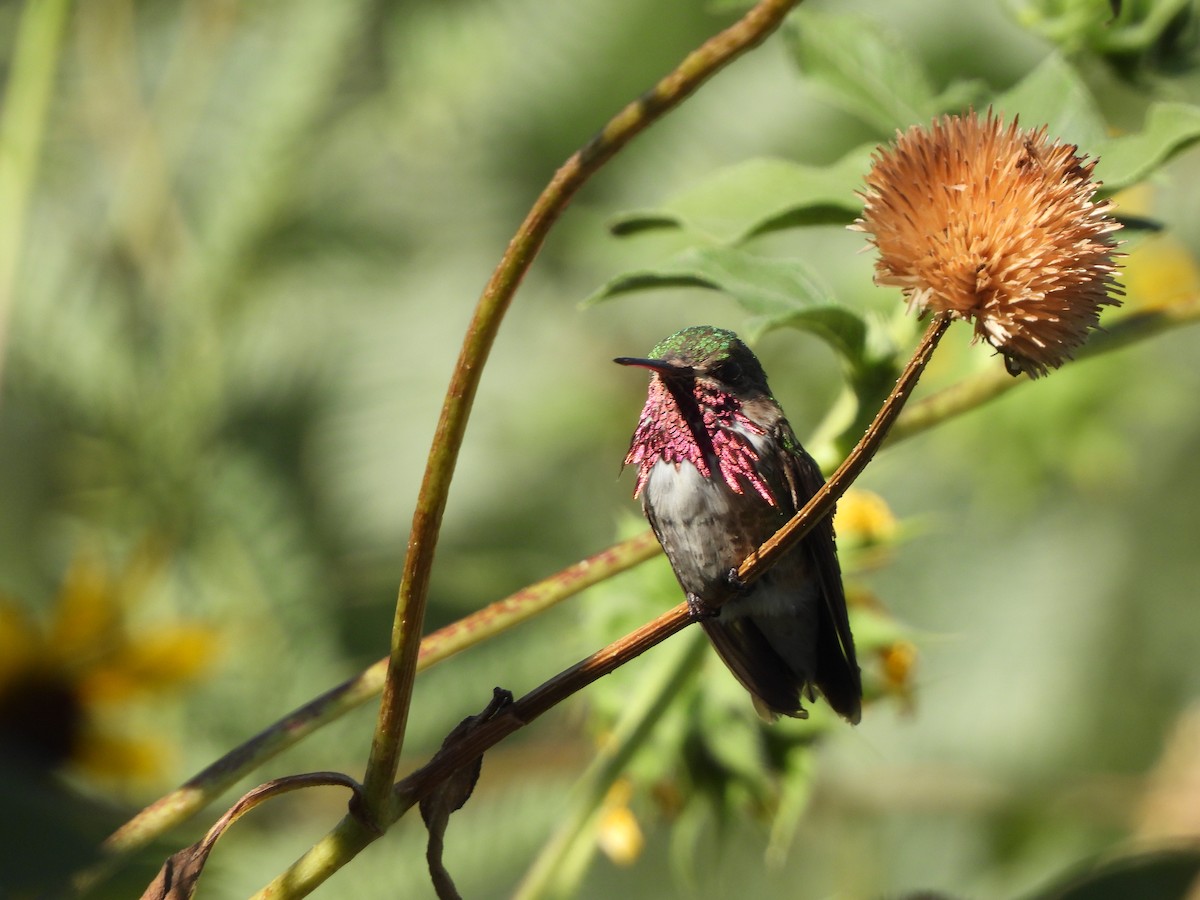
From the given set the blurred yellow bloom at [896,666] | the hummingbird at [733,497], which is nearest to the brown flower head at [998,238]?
the hummingbird at [733,497]

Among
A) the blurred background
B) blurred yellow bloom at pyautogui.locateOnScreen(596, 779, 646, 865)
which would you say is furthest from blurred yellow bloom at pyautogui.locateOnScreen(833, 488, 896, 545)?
blurred yellow bloom at pyautogui.locateOnScreen(596, 779, 646, 865)

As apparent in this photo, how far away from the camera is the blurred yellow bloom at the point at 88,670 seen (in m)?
1.29

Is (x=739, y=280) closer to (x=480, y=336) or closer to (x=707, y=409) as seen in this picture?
(x=707, y=409)

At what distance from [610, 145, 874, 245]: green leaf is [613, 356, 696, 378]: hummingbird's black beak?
0.31 feet

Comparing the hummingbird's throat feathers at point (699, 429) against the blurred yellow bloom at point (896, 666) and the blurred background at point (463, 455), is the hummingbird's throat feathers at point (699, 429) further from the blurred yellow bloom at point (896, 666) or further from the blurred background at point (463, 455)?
the blurred yellow bloom at point (896, 666)

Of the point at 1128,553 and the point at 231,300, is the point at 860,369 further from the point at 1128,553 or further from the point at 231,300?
Answer: the point at 1128,553

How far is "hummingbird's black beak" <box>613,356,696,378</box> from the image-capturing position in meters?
0.69

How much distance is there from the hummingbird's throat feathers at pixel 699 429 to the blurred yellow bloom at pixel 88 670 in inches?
27.2

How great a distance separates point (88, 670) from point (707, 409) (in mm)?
743

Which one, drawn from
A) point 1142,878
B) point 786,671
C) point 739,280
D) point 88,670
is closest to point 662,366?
point 739,280

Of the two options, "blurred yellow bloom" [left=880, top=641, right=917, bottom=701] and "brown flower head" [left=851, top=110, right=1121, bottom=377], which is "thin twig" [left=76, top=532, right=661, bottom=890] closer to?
"brown flower head" [left=851, top=110, right=1121, bottom=377]

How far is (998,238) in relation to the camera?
58 centimetres

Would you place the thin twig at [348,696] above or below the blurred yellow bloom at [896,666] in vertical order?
above

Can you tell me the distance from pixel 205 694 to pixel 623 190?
145 cm
